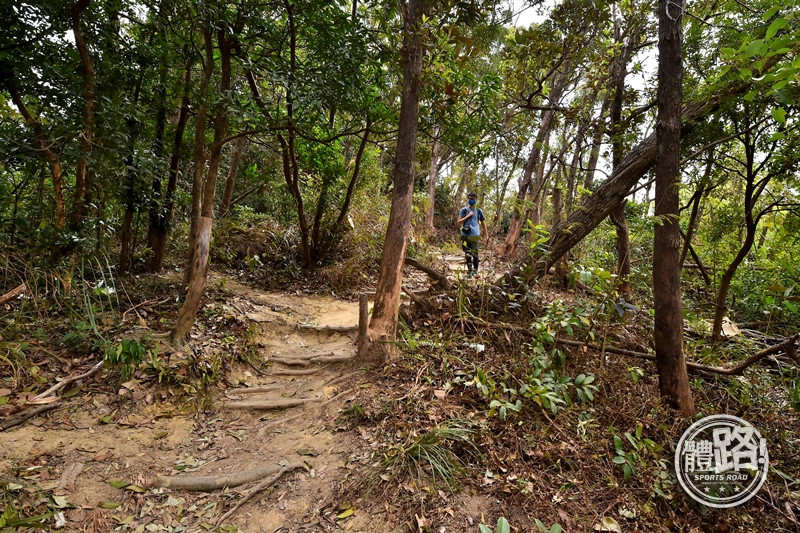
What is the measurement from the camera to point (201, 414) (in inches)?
159

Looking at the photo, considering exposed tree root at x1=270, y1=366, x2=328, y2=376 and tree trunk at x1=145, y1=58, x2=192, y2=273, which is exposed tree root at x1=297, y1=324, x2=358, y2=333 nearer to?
exposed tree root at x1=270, y1=366, x2=328, y2=376

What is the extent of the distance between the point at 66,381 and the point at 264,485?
8.07 feet

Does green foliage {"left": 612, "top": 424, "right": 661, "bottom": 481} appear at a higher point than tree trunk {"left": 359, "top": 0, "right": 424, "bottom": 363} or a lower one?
lower

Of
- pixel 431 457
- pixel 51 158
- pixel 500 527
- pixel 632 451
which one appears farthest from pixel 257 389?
pixel 632 451

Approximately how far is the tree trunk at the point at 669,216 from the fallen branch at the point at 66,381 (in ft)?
18.9

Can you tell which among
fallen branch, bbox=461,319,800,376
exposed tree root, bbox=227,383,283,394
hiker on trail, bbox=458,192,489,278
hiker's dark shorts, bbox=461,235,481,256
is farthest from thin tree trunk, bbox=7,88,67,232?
hiker on trail, bbox=458,192,489,278

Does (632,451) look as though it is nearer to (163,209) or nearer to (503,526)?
(503,526)

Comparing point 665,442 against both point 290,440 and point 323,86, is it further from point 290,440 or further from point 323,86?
point 323,86

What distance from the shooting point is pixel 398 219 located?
4.46 m

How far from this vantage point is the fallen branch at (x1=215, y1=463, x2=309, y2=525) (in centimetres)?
277

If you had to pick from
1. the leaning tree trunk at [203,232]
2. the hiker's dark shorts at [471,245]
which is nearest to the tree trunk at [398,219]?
the leaning tree trunk at [203,232]

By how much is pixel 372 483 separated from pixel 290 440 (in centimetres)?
122

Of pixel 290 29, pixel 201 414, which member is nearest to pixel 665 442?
pixel 201 414

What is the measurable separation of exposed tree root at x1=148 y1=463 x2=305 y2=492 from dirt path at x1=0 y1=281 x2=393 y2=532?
0.17ft
